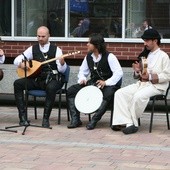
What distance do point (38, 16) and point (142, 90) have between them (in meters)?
3.87

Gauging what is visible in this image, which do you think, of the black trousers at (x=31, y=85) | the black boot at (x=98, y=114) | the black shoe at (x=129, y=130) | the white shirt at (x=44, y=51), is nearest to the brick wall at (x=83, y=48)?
the white shirt at (x=44, y=51)

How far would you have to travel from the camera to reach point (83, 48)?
1118 centimetres

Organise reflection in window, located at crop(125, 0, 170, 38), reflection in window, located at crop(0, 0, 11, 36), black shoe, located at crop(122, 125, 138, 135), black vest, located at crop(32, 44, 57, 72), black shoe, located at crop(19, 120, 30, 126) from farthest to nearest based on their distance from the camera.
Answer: reflection in window, located at crop(0, 0, 11, 36)
reflection in window, located at crop(125, 0, 170, 38)
black vest, located at crop(32, 44, 57, 72)
black shoe, located at crop(19, 120, 30, 126)
black shoe, located at crop(122, 125, 138, 135)

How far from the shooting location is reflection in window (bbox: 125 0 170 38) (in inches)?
429

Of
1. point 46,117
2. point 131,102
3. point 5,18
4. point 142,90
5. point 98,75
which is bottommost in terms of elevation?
point 46,117

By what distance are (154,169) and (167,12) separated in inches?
201

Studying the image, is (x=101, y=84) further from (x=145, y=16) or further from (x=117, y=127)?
(x=145, y=16)

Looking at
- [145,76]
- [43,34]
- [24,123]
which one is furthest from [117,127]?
[43,34]

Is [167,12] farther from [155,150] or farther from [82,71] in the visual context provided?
[155,150]

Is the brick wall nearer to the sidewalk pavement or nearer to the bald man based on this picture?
the bald man

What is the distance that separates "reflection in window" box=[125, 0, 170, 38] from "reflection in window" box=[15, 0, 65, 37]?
127 cm

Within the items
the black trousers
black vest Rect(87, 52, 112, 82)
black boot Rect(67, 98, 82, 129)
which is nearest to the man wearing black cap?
black vest Rect(87, 52, 112, 82)

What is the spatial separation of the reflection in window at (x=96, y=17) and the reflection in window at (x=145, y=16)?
18 centimetres

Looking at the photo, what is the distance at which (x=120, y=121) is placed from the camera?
27.4ft
